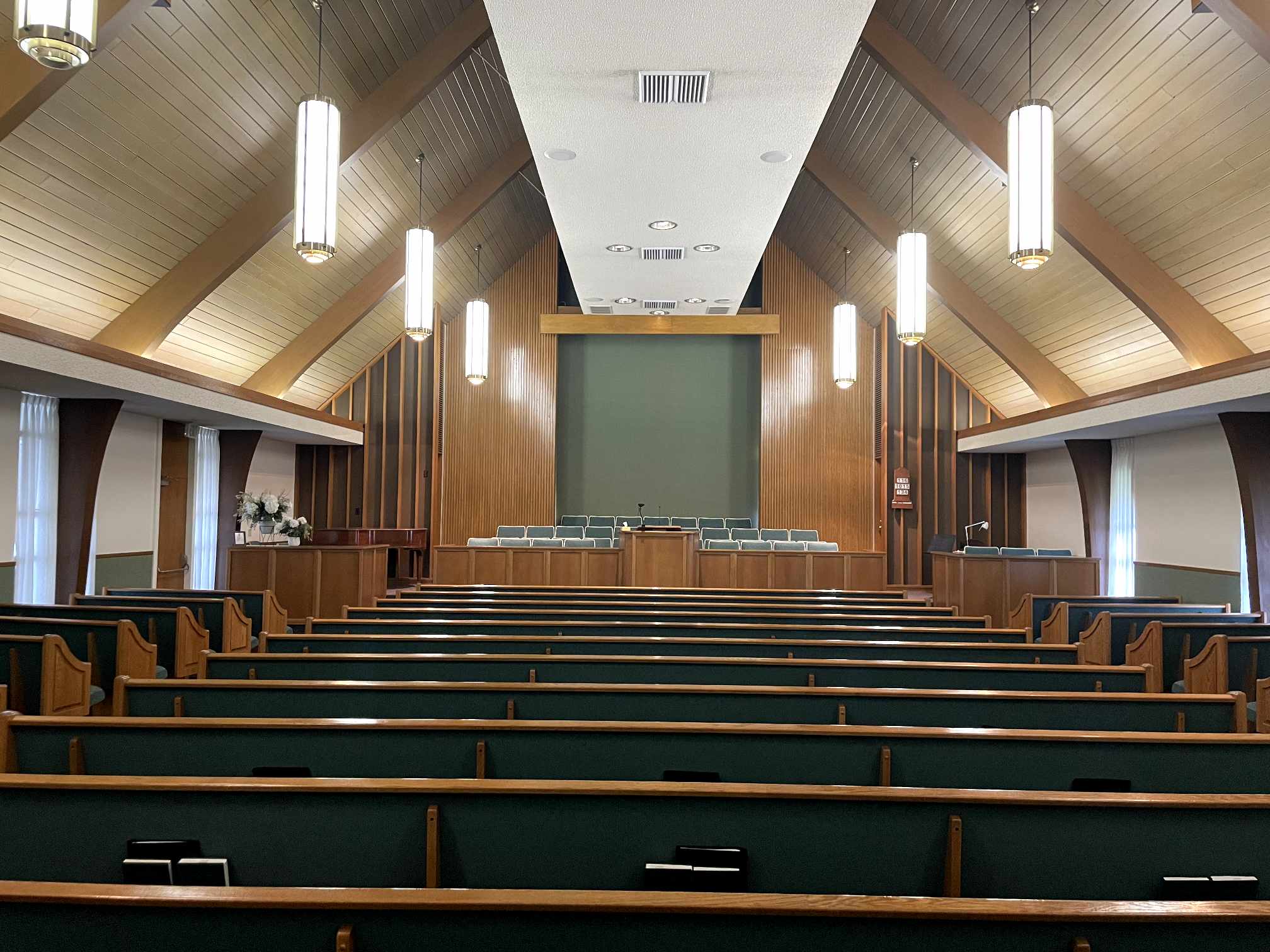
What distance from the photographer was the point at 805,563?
10.1 metres

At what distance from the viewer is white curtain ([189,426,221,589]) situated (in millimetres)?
10727

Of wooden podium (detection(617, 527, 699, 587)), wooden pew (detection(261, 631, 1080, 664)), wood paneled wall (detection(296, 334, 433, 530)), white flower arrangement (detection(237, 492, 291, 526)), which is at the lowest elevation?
wooden pew (detection(261, 631, 1080, 664))

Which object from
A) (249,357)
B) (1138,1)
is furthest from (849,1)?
(249,357)

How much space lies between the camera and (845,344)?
36.3 ft

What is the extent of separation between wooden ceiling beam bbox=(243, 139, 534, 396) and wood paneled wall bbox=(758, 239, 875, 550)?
4.94 metres

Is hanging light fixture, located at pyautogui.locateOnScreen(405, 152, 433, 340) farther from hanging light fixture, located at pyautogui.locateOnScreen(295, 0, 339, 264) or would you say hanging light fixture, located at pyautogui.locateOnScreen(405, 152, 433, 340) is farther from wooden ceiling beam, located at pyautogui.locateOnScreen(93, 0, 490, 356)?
hanging light fixture, located at pyautogui.locateOnScreen(295, 0, 339, 264)

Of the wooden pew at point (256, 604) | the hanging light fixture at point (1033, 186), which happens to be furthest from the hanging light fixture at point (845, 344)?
the wooden pew at point (256, 604)

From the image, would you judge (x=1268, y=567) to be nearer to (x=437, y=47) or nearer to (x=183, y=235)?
(x=437, y=47)

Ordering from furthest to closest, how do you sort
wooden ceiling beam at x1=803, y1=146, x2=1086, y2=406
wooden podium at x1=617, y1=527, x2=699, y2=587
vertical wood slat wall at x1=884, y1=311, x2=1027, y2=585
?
vertical wood slat wall at x1=884, y1=311, x2=1027, y2=585 → wooden ceiling beam at x1=803, y1=146, x2=1086, y2=406 → wooden podium at x1=617, y1=527, x2=699, y2=587

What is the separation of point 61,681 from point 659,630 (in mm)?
3023

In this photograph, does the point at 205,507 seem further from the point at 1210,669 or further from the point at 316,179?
the point at 1210,669

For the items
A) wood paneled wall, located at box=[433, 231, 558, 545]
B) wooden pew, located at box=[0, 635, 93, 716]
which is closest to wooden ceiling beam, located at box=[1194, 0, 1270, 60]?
wooden pew, located at box=[0, 635, 93, 716]

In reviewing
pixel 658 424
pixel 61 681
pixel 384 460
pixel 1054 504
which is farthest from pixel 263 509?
pixel 1054 504

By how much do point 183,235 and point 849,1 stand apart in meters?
5.98
